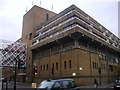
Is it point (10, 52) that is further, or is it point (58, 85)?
point (10, 52)

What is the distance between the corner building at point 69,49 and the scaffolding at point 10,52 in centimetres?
316

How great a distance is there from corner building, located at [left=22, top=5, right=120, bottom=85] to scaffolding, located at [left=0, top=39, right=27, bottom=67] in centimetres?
316

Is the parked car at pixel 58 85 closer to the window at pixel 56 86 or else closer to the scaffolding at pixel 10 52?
the window at pixel 56 86

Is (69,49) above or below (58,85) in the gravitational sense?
above

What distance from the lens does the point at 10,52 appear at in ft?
232

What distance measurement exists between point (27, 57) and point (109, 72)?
28334 mm

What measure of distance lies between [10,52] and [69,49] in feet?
106

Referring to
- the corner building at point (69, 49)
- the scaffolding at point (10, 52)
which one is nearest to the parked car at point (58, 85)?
the corner building at point (69, 49)

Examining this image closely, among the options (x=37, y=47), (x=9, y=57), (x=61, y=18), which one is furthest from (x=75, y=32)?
(x=9, y=57)

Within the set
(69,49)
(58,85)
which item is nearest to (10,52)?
(69,49)

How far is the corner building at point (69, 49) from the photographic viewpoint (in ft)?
144

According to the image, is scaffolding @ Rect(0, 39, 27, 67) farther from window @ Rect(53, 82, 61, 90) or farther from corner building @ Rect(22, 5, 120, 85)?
window @ Rect(53, 82, 61, 90)

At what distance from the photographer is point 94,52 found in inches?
1987

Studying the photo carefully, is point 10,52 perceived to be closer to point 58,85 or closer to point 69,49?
point 69,49
